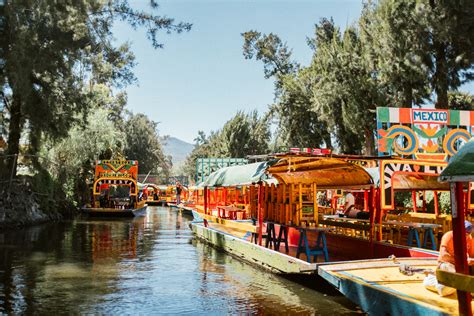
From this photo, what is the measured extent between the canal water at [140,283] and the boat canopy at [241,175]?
2.50m

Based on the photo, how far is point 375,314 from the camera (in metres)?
6.71

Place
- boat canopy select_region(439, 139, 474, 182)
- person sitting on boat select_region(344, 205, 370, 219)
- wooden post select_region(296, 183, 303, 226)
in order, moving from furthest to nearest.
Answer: person sitting on boat select_region(344, 205, 370, 219), wooden post select_region(296, 183, 303, 226), boat canopy select_region(439, 139, 474, 182)

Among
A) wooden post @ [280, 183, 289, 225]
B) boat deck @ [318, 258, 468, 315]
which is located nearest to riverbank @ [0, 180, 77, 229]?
wooden post @ [280, 183, 289, 225]

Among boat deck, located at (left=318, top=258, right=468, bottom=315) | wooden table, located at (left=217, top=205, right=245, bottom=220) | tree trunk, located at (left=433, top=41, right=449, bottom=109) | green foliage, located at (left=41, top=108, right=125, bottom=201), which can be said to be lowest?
boat deck, located at (left=318, top=258, right=468, bottom=315)

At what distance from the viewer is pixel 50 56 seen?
22.5 m

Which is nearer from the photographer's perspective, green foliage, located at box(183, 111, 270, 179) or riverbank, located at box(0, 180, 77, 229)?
riverbank, located at box(0, 180, 77, 229)

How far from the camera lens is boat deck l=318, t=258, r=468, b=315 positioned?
5.97m

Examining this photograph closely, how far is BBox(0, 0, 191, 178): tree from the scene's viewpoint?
68.1 feet

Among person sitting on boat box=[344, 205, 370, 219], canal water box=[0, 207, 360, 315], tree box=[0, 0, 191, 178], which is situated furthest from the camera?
tree box=[0, 0, 191, 178]

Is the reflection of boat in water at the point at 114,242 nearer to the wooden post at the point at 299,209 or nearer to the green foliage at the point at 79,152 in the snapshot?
the wooden post at the point at 299,209

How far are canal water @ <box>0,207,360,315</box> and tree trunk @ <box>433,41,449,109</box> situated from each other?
48.5 ft

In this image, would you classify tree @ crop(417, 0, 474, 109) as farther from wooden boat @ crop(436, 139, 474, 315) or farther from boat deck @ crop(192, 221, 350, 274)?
wooden boat @ crop(436, 139, 474, 315)

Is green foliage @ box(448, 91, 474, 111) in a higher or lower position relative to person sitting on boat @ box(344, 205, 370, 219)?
higher

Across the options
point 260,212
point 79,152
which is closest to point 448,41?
point 260,212
